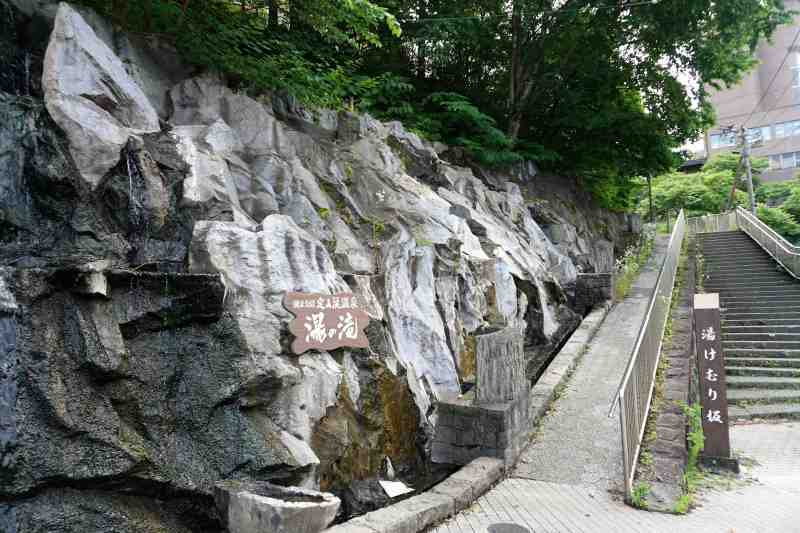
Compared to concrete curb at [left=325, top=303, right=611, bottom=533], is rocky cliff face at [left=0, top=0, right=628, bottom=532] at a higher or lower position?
higher

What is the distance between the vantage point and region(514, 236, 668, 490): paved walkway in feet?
19.5

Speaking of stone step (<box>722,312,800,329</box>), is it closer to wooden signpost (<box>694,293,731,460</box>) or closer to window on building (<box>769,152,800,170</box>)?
wooden signpost (<box>694,293,731,460</box>)

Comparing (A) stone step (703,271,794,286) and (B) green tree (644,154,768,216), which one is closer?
(A) stone step (703,271,794,286)

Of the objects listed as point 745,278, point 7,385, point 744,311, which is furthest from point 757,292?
point 7,385

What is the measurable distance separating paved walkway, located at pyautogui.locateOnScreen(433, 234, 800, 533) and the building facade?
144ft

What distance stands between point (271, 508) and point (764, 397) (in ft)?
→ 32.7

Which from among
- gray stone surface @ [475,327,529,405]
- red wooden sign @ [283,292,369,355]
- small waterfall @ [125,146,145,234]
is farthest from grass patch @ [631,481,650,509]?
small waterfall @ [125,146,145,234]

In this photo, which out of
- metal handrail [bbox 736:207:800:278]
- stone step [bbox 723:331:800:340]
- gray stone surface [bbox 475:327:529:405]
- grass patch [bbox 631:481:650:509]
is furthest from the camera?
metal handrail [bbox 736:207:800:278]

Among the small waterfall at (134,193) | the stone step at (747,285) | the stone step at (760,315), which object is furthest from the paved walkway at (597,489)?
the stone step at (747,285)

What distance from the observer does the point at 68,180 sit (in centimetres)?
580

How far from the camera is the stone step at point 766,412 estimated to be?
9406 millimetres

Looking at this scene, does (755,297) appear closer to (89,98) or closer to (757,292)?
(757,292)

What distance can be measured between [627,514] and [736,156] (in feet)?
126

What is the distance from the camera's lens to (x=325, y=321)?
6.04m
